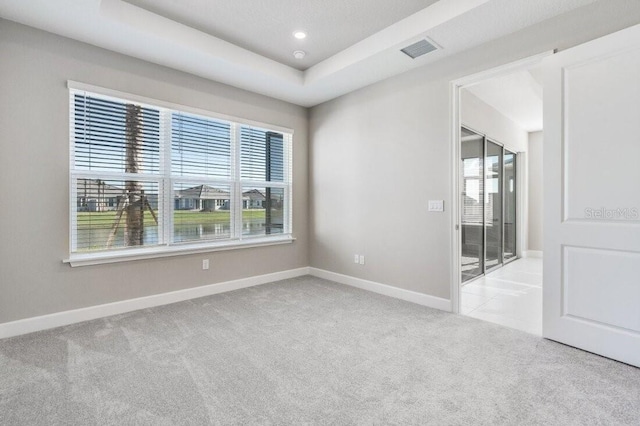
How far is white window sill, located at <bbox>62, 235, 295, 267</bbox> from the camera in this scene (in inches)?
121

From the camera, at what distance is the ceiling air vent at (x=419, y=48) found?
3025 mm

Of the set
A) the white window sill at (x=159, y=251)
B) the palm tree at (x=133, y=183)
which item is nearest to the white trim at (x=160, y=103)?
the palm tree at (x=133, y=183)

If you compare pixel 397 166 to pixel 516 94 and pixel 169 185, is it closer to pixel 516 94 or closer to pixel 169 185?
pixel 516 94

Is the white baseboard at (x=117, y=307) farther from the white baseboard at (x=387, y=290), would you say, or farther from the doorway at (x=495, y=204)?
the doorway at (x=495, y=204)

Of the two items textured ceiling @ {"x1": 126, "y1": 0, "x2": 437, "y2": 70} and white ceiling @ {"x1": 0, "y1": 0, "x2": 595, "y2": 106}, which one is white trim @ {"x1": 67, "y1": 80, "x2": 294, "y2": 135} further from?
textured ceiling @ {"x1": 126, "y1": 0, "x2": 437, "y2": 70}

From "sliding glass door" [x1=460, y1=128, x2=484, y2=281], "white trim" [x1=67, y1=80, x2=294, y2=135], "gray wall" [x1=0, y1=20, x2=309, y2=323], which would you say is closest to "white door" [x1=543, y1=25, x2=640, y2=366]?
"sliding glass door" [x1=460, y1=128, x2=484, y2=281]

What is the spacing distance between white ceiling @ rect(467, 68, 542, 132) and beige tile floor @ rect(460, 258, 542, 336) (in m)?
2.51

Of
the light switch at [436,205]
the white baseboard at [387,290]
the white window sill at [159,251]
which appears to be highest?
the light switch at [436,205]

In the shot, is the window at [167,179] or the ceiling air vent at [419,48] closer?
the ceiling air vent at [419,48]

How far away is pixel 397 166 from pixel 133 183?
3007 mm

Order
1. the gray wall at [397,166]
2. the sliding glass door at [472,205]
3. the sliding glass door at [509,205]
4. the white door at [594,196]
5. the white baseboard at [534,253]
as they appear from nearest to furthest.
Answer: the white door at [594,196] → the gray wall at [397,166] → the sliding glass door at [472,205] → the sliding glass door at [509,205] → the white baseboard at [534,253]

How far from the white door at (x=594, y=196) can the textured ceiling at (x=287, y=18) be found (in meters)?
1.37

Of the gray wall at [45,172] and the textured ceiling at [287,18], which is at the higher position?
the textured ceiling at [287,18]

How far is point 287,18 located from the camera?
297 cm
